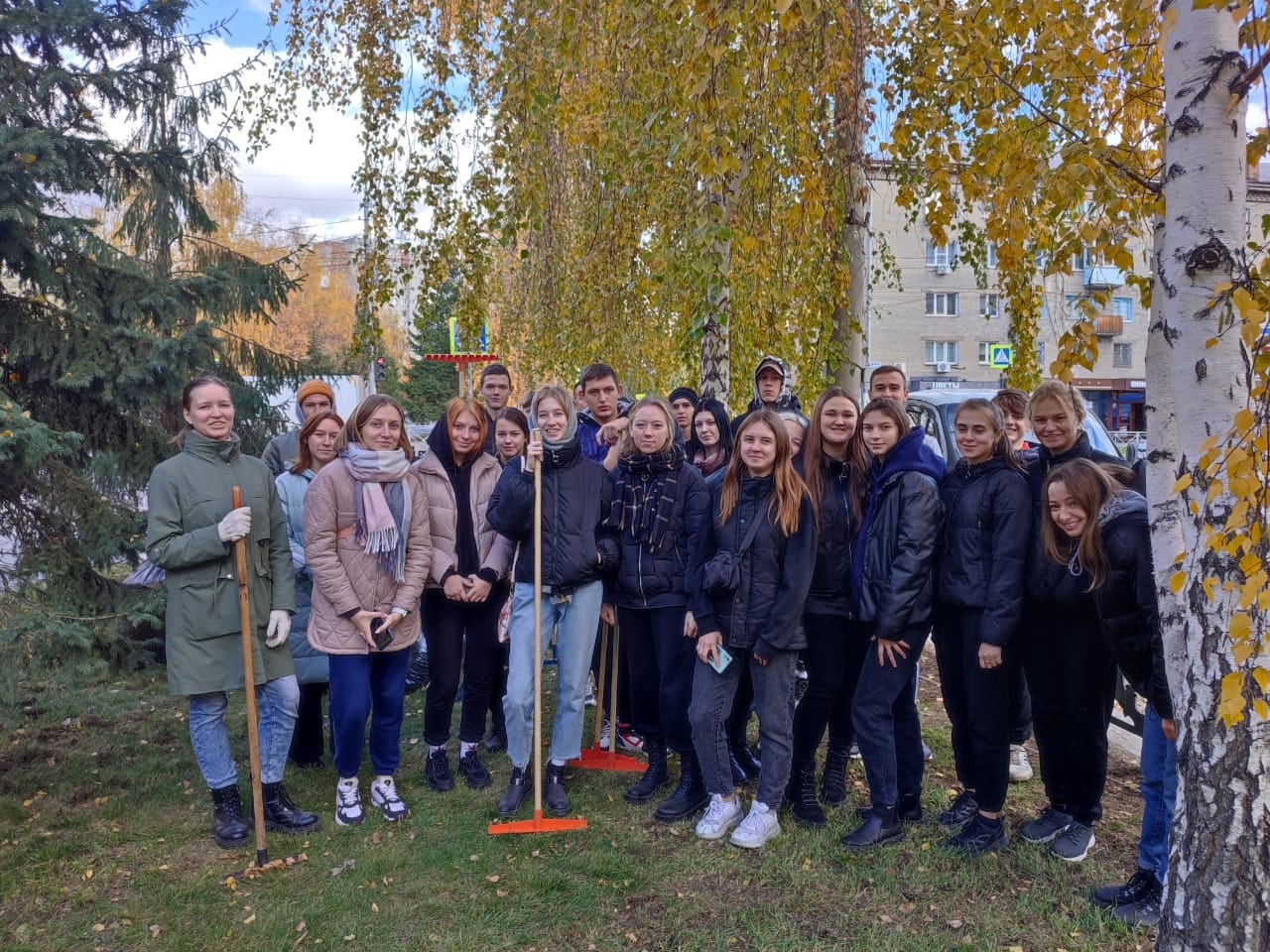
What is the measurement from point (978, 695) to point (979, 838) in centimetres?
62

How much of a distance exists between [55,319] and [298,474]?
1706 mm

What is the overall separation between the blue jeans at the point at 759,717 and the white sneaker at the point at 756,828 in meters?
0.04

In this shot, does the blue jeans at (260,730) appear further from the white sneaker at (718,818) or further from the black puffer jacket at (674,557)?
the white sneaker at (718,818)

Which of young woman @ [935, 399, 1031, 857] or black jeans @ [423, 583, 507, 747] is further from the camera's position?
black jeans @ [423, 583, 507, 747]

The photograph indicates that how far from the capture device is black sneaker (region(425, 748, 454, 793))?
174 inches

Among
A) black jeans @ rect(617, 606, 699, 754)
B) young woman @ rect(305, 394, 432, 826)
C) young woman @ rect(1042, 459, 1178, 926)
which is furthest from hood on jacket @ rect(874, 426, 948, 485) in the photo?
young woman @ rect(305, 394, 432, 826)

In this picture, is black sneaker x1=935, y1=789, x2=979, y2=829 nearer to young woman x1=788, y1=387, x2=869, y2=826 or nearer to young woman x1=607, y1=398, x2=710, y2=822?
young woman x1=788, y1=387, x2=869, y2=826

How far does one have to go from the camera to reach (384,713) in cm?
417

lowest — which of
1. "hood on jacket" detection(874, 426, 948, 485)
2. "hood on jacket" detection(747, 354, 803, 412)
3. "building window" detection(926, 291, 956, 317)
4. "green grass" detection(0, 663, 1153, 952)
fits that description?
"green grass" detection(0, 663, 1153, 952)

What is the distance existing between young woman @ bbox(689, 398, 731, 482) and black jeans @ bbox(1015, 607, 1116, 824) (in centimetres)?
193

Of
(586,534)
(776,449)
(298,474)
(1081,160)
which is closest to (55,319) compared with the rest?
(298,474)

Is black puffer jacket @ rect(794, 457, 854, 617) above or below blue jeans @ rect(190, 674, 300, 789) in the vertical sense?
above

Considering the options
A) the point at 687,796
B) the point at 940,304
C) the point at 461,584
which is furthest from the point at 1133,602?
the point at 940,304

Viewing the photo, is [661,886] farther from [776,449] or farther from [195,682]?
[195,682]
